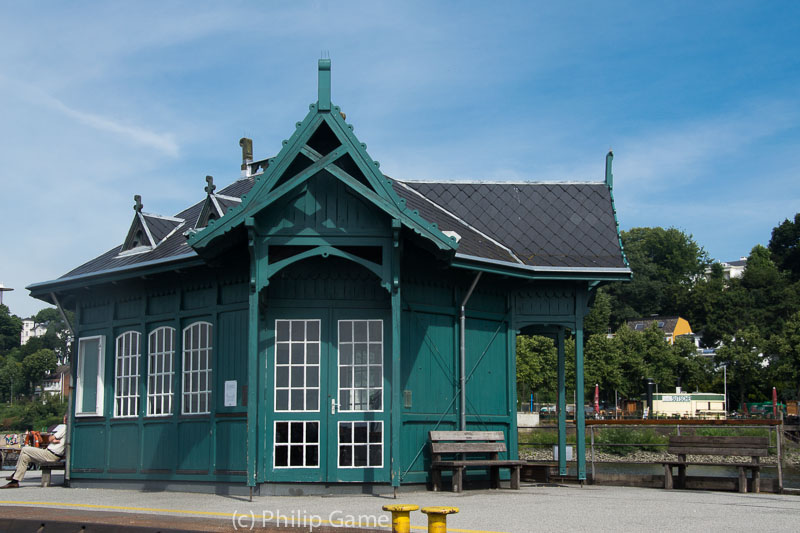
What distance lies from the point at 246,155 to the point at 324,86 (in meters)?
8.75

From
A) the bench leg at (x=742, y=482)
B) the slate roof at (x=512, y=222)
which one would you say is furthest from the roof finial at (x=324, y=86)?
the bench leg at (x=742, y=482)

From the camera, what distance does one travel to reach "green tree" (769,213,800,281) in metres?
105

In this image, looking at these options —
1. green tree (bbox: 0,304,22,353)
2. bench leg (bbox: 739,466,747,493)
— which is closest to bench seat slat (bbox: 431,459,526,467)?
bench leg (bbox: 739,466,747,493)

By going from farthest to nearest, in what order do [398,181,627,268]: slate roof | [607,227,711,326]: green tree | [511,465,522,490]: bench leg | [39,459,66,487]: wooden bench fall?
[607,227,711,326]: green tree → [398,181,627,268]: slate roof → [39,459,66,487]: wooden bench → [511,465,522,490]: bench leg

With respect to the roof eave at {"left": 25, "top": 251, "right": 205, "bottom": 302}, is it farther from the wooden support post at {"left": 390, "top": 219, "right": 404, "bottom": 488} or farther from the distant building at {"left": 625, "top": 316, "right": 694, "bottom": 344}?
the distant building at {"left": 625, "top": 316, "right": 694, "bottom": 344}

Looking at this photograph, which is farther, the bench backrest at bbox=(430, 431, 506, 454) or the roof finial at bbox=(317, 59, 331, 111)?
the bench backrest at bbox=(430, 431, 506, 454)

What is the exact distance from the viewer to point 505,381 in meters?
16.6

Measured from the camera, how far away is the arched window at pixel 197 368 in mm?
15562

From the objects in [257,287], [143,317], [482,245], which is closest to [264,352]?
[257,287]

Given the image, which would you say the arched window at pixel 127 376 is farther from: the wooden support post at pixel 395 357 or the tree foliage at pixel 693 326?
the tree foliage at pixel 693 326

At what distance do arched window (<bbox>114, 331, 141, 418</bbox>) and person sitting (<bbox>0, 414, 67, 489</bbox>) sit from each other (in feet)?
5.27

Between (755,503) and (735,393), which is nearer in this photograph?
(755,503)

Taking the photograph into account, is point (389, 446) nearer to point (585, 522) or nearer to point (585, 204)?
point (585, 522)

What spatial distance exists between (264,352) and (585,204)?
308 inches
